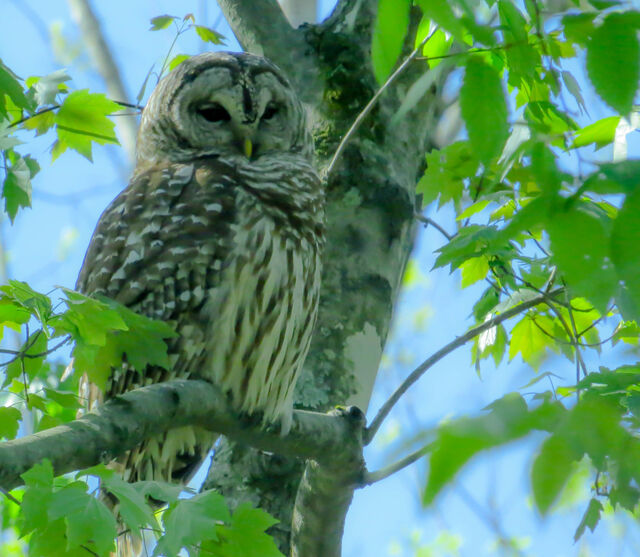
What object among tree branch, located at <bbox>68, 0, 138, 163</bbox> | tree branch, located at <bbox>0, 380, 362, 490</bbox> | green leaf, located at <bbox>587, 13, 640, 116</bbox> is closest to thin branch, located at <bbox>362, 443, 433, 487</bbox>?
tree branch, located at <bbox>0, 380, 362, 490</bbox>

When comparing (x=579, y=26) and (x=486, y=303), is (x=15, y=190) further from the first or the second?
(x=579, y=26)

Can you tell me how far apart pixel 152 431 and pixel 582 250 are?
1.32 metres

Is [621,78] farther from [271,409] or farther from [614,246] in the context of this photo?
[271,409]

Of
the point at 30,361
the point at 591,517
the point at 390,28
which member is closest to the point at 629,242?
the point at 390,28

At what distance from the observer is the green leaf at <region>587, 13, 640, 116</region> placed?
1.44 m

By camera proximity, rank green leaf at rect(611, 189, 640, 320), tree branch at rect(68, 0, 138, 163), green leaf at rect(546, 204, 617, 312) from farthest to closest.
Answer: tree branch at rect(68, 0, 138, 163) → green leaf at rect(546, 204, 617, 312) → green leaf at rect(611, 189, 640, 320)

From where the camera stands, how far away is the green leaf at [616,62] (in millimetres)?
1444

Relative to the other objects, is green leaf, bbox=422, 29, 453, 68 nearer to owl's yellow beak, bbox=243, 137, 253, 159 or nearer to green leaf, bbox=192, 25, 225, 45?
owl's yellow beak, bbox=243, 137, 253, 159

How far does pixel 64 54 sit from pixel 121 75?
17.2 ft

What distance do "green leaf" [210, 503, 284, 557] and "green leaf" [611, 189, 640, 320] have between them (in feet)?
4.51

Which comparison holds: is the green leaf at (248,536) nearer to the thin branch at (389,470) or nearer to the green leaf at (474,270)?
the thin branch at (389,470)

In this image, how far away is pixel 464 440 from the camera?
3.17 feet

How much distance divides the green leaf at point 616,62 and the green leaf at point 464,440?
0.64 metres

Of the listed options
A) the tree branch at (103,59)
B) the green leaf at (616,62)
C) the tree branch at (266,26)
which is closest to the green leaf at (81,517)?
the green leaf at (616,62)
